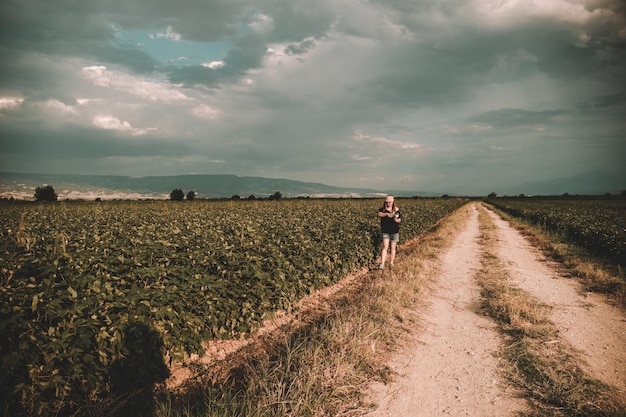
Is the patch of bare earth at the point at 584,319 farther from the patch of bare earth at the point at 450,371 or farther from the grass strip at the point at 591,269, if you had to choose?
the patch of bare earth at the point at 450,371

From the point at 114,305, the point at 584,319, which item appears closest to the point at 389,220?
the point at 584,319

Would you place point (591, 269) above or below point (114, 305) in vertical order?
below

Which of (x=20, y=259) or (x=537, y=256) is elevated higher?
(x=20, y=259)

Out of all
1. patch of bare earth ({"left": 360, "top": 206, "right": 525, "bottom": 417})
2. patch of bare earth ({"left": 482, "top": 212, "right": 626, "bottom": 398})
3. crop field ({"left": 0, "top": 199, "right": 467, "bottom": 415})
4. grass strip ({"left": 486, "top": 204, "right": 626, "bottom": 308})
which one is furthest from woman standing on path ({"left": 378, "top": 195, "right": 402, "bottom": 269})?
grass strip ({"left": 486, "top": 204, "right": 626, "bottom": 308})

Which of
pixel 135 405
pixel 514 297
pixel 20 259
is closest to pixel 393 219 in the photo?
pixel 514 297

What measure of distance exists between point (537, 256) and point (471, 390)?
1358 cm

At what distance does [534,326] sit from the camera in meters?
6.70

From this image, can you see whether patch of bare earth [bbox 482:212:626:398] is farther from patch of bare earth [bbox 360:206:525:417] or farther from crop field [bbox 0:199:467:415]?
crop field [bbox 0:199:467:415]

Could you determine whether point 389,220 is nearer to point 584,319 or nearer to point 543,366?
point 584,319

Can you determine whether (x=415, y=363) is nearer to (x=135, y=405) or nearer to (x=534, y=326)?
(x=534, y=326)

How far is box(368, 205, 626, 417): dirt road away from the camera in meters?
4.46

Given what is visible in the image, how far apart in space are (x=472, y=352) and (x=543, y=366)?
1094mm

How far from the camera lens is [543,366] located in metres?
5.19

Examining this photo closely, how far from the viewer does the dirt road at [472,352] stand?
4.46 meters
